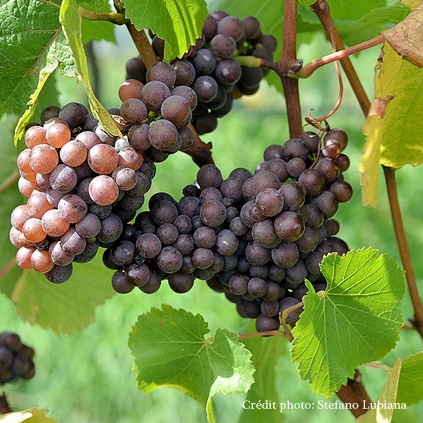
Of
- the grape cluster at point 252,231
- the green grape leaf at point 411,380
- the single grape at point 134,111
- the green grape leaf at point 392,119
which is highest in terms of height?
the single grape at point 134,111

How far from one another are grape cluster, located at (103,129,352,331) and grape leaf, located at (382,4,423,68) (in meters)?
0.14

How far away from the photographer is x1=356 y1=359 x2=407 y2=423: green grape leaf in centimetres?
70

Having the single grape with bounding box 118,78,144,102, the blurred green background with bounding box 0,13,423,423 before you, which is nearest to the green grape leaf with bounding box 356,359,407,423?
the single grape with bounding box 118,78,144,102

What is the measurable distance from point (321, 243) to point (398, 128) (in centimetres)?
17

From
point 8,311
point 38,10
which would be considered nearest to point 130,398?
point 8,311

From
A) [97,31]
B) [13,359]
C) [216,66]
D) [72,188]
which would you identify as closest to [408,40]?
[216,66]

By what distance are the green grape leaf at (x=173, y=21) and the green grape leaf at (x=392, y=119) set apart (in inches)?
8.2

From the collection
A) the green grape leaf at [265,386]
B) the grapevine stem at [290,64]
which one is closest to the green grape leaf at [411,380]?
the green grape leaf at [265,386]

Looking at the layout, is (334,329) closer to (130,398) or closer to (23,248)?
(23,248)

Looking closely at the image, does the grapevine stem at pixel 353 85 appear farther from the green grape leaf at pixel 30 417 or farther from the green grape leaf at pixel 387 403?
the green grape leaf at pixel 30 417

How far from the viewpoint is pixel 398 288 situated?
2.35 ft

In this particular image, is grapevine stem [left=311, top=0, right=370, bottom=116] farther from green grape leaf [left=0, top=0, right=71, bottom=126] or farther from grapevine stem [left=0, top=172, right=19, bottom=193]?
grapevine stem [left=0, top=172, right=19, bottom=193]

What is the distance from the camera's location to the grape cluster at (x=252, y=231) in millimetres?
676

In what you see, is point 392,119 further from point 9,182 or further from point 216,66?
point 9,182
